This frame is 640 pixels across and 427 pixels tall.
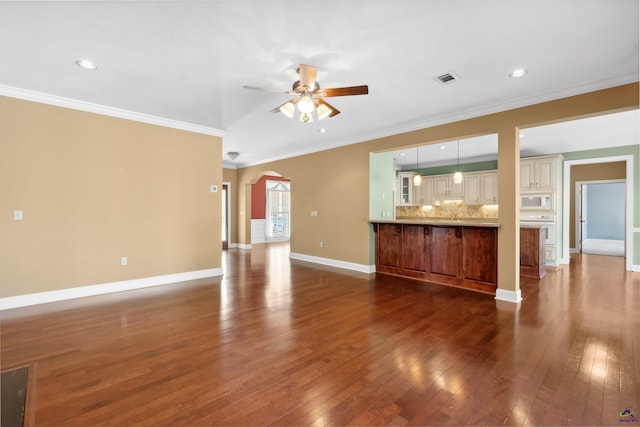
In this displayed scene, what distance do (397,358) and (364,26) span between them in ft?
9.03

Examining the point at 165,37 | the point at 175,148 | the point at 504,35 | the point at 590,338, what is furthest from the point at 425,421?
the point at 175,148

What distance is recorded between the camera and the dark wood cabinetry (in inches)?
214

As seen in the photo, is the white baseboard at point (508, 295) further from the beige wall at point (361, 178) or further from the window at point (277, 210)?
the window at point (277, 210)

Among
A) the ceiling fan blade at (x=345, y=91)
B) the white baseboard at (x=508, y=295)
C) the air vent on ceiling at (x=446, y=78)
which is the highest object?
the air vent on ceiling at (x=446, y=78)

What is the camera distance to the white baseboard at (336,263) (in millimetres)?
5883

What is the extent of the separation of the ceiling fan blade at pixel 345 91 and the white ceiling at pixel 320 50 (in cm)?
28

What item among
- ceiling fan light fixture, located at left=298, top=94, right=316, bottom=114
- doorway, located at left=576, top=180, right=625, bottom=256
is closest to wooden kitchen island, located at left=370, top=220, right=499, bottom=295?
ceiling fan light fixture, located at left=298, top=94, right=316, bottom=114

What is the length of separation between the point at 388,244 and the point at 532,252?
8.76 feet

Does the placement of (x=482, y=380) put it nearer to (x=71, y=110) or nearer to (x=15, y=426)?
(x=15, y=426)

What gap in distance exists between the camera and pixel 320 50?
2705 millimetres

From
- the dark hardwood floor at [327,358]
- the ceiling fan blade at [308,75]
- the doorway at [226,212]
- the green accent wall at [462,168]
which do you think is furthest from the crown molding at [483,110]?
the green accent wall at [462,168]

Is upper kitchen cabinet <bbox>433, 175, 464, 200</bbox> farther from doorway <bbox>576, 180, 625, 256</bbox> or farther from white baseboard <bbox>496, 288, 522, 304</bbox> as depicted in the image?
doorway <bbox>576, 180, 625, 256</bbox>

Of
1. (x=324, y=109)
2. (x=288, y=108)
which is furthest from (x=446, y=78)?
(x=288, y=108)

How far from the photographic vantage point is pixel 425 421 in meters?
1.72
